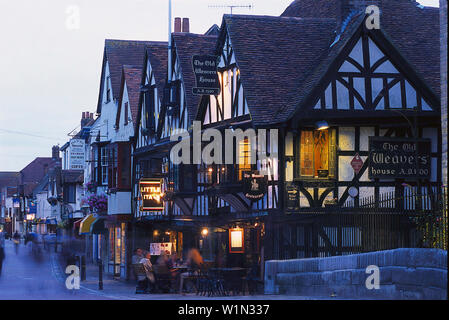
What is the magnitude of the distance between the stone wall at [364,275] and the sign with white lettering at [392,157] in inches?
146

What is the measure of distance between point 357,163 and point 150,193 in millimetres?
9782

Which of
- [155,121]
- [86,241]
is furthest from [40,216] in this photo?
[155,121]

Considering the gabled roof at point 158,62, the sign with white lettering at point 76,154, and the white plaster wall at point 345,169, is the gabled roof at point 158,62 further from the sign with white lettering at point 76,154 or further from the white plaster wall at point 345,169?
the sign with white lettering at point 76,154

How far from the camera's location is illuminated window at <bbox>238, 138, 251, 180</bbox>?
28859mm

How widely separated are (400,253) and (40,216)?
277 ft

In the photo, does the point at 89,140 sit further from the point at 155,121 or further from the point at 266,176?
the point at 266,176

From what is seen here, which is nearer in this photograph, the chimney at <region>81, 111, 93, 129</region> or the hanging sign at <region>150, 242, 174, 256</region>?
the hanging sign at <region>150, 242, 174, 256</region>

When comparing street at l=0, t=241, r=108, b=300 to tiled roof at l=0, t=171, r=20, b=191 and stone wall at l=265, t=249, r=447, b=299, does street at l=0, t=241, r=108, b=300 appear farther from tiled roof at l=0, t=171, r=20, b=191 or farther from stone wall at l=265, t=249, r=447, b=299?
tiled roof at l=0, t=171, r=20, b=191

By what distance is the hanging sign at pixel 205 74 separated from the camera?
30.1 meters

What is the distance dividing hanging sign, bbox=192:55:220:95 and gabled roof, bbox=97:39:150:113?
15409 millimetres

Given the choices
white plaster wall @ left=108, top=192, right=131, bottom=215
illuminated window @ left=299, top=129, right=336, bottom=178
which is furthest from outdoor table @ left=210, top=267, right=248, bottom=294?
white plaster wall @ left=108, top=192, right=131, bottom=215

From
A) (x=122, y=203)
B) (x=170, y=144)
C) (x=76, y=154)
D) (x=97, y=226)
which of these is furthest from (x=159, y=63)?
(x=76, y=154)

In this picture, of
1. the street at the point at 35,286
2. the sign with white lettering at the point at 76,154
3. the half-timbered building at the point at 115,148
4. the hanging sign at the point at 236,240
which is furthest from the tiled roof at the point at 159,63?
the sign with white lettering at the point at 76,154

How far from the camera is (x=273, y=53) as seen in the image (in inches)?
1186
